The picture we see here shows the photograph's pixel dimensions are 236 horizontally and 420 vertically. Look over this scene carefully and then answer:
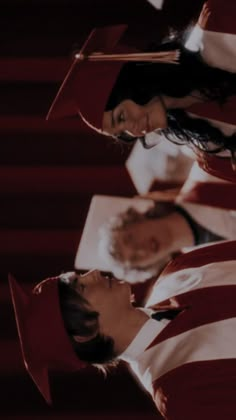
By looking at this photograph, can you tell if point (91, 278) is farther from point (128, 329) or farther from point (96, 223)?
point (96, 223)

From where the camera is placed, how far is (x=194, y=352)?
1.35m

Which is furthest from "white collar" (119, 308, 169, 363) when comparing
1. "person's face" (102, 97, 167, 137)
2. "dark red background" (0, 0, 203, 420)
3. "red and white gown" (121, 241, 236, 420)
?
"dark red background" (0, 0, 203, 420)

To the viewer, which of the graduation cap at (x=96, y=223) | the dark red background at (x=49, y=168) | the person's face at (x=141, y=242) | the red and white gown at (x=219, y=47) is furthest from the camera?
the dark red background at (x=49, y=168)

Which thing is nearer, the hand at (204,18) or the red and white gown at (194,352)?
the red and white gown at (194,352)

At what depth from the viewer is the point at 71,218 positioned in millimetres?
2445

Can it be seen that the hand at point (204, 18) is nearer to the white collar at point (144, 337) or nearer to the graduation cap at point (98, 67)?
the graduation cap at point (98, 67)

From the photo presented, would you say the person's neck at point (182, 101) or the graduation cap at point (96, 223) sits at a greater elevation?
the person's neck at point (182, 101)

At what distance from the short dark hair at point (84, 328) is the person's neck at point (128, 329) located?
0.01 metres

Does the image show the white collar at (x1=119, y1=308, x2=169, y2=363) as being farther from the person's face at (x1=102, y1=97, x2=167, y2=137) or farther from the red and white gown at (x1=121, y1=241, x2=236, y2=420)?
the person's face at (x1=102, y1=97, x2=167, y2=137)

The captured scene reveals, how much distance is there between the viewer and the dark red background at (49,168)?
240 centimetres

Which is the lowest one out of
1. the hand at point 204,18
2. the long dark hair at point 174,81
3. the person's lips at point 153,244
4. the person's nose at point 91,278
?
the person's lips at point 153,244

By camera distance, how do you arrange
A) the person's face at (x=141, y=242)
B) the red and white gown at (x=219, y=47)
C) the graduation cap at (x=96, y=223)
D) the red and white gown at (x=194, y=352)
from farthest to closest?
the graduation cap at (x=96, y=223) → the person's face at (x=141, y=242) → the red and white gown at (x=219, y=47) → the red and white gown at (x=194, y=352)

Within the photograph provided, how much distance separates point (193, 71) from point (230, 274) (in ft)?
1.22

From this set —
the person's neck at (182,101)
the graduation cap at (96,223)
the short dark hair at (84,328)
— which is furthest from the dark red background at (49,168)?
the short dark hair at (84,328)
